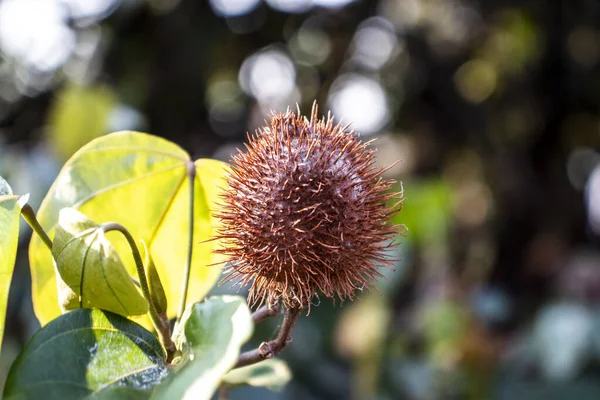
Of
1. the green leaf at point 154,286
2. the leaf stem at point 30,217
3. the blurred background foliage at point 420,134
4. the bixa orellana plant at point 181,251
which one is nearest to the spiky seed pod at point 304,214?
the bixa orellana plant at point 181,251

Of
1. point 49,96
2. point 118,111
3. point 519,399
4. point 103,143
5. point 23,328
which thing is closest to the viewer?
point 103,143

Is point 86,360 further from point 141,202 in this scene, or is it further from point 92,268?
point 141,202

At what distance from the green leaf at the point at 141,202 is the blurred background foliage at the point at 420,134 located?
4.63ft

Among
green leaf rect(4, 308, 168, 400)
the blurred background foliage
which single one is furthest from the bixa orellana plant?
the blurred background foliage

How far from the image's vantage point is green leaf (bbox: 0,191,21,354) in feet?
2.44

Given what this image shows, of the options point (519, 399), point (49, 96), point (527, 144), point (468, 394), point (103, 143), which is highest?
point (103, 143)

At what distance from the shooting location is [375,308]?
288 centimetres

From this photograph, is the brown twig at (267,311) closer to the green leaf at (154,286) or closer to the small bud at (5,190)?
the green leaf at (154,286)

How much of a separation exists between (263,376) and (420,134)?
3334 mm

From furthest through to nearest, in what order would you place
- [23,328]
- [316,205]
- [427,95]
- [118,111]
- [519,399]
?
1. [427,95]
2. [519,399]
3. [23,328]
4. [118,111]
5. [316,205]

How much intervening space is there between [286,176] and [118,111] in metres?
2.05

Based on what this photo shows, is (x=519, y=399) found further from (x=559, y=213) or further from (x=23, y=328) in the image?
(x=23, y=328)

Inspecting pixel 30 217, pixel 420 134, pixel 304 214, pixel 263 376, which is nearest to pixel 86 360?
pixel 30 217

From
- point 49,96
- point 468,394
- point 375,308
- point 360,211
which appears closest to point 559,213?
point 468,394
